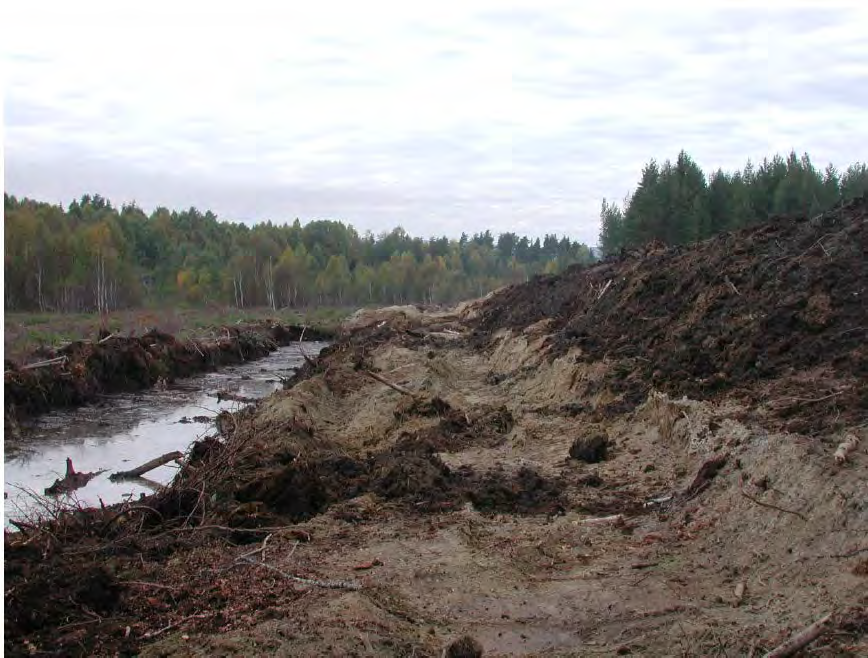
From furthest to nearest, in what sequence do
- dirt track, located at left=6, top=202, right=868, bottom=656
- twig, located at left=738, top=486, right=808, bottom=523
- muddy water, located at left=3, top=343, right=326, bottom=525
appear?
1. muddy water, located at left=3, top=343, right=326, bottom=525
2. twig, located at left=738, top=486, right=808, bottom=523
3. dirt track, located at left=6, top=202, right=868, bottom=656

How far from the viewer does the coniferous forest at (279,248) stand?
5453cm

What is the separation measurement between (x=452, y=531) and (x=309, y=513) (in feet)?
5.75

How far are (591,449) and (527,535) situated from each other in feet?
8.47

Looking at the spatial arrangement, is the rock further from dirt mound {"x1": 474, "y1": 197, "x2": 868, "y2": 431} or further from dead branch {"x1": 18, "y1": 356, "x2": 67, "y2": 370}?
dead branch {"x1": 18, "y1": 356, "x2": 67, "y2": 370}

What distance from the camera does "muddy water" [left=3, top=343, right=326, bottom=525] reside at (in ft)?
38.5

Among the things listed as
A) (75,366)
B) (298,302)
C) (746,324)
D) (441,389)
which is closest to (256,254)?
(298,302)

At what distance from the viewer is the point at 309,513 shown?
7.97 meters

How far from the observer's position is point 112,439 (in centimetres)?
1606

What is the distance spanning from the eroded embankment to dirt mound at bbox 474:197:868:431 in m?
12.6

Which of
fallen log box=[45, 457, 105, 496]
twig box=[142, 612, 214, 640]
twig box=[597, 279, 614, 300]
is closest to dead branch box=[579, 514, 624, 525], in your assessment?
twig box=[142, 612, 214, 640]

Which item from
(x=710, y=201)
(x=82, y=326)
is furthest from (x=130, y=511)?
(x=710, y=201)

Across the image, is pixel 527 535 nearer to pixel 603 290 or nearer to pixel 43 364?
pixel 603 290

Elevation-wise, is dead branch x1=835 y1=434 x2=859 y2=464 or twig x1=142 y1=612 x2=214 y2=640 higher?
dead branch x1=835 y1=434 x2=859 y2=464

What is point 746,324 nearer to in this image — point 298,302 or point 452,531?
point 452,531
